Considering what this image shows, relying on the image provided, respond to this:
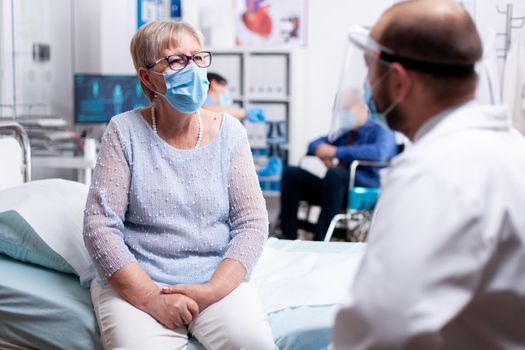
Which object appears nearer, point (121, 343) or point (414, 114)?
point (414, 114)

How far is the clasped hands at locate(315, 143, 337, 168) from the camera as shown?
4.64 m

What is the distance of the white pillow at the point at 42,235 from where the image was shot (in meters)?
2.07

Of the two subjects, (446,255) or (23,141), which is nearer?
(446,255)

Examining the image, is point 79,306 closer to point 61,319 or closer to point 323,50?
point 61,319

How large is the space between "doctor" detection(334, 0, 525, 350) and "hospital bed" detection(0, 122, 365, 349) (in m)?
0.79

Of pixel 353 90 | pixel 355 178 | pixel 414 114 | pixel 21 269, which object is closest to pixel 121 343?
pixel 21 269

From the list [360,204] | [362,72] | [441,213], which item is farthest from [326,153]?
[441,213]

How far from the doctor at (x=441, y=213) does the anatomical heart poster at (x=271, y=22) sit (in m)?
4.78

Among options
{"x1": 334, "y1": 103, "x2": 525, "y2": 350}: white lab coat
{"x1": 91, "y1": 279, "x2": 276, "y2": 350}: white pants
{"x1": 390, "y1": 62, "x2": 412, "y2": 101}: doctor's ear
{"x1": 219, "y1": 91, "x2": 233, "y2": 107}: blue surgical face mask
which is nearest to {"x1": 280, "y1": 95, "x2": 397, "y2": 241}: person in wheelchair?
{"x1": 219, "y1": 91, "x2": 233, "y2": 107}: blue surgical face mask

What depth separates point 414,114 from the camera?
1.20 meters

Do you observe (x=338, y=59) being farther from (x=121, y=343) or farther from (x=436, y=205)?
(x=436, y=205)

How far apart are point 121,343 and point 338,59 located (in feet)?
14.3

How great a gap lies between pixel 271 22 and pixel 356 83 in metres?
4.67

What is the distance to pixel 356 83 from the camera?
1.41 meters
